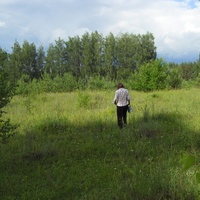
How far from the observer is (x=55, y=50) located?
52.2 metres

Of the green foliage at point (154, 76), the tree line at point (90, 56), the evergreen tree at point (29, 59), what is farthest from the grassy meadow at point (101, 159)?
the evergreen tree at point (29, 59)

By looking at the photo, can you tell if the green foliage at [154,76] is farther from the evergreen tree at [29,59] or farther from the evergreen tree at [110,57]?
the evergreen tree at [29,59]

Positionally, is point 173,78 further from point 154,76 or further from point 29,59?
point 29,59

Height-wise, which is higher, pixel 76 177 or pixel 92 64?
pixel 92 64

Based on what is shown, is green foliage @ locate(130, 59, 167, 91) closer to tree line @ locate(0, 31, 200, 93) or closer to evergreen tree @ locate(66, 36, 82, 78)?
tree line @ locate(0, 31, 200, 93)

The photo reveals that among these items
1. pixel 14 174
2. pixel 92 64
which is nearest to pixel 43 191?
pixel 14 174

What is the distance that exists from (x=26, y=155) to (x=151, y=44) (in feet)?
169

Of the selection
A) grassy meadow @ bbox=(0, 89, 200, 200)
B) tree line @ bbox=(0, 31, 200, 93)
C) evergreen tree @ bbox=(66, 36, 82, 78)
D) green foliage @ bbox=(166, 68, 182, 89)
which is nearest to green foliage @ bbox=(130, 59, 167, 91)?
green foliage @ bbox=(166, 68, 182, 89)

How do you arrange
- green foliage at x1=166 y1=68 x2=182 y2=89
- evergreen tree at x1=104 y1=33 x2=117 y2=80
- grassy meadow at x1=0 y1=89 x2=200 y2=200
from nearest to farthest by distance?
grassy meadow at x1=0 y1=89 x2=200 y2=200 → green foliage at x1=166 y1=68 x2=182 y2=89 → evergreen tree at x1=104 y1=33 x2=117 y2=80

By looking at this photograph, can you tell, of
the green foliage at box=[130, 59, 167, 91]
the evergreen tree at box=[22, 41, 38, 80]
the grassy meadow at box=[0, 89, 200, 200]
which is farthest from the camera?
the evergreen tree at box=[22, 41, 38, 80]

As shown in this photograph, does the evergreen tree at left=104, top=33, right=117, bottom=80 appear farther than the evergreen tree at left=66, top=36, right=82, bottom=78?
No

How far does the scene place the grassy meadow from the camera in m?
3.21

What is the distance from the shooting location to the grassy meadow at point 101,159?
3209 millimetres

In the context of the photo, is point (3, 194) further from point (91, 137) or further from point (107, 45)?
point (107, 45)
